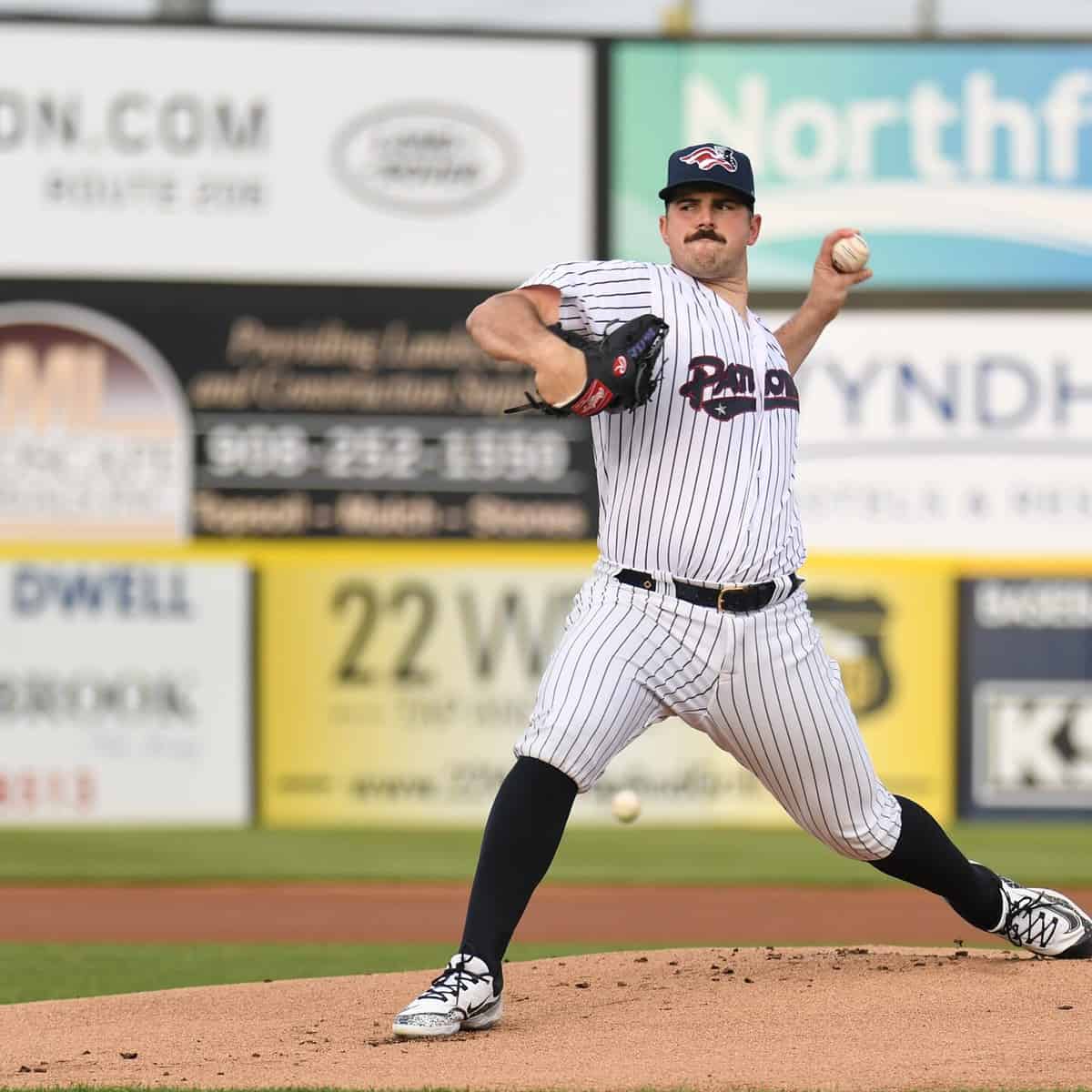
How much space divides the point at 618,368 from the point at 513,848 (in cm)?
88

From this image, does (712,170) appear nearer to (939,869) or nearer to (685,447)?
(685,447)

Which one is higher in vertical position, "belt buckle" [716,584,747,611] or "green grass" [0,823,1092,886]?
"belt buckle" [716,584,747,611]

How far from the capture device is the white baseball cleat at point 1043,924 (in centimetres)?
429

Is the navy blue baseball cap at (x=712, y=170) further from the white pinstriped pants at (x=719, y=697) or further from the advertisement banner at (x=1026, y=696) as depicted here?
the advertisement banner at (x=1026, y=696)

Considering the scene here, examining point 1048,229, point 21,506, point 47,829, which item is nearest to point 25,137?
point 21,506

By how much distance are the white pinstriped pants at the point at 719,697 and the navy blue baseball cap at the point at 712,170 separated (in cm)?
72

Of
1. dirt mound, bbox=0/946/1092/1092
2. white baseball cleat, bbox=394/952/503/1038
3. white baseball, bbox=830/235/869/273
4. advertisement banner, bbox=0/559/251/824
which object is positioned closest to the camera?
dirt mound, bbox=0/946/1092/1092

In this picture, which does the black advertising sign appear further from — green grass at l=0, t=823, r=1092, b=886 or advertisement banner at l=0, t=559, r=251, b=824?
green grass at l=0, t=823, r=1092, b=886

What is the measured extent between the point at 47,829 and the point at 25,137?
430cm

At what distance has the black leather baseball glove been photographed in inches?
139

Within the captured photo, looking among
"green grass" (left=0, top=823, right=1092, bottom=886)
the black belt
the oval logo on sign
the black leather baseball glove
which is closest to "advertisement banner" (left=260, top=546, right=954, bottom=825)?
"green grass" (left=0, top=823, right=1092, bottom=886)

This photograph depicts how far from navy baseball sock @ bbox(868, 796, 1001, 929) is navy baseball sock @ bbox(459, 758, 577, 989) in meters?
0.73

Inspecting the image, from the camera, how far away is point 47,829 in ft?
A: 30.5

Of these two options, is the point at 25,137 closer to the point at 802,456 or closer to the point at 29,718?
the point at 29,718
